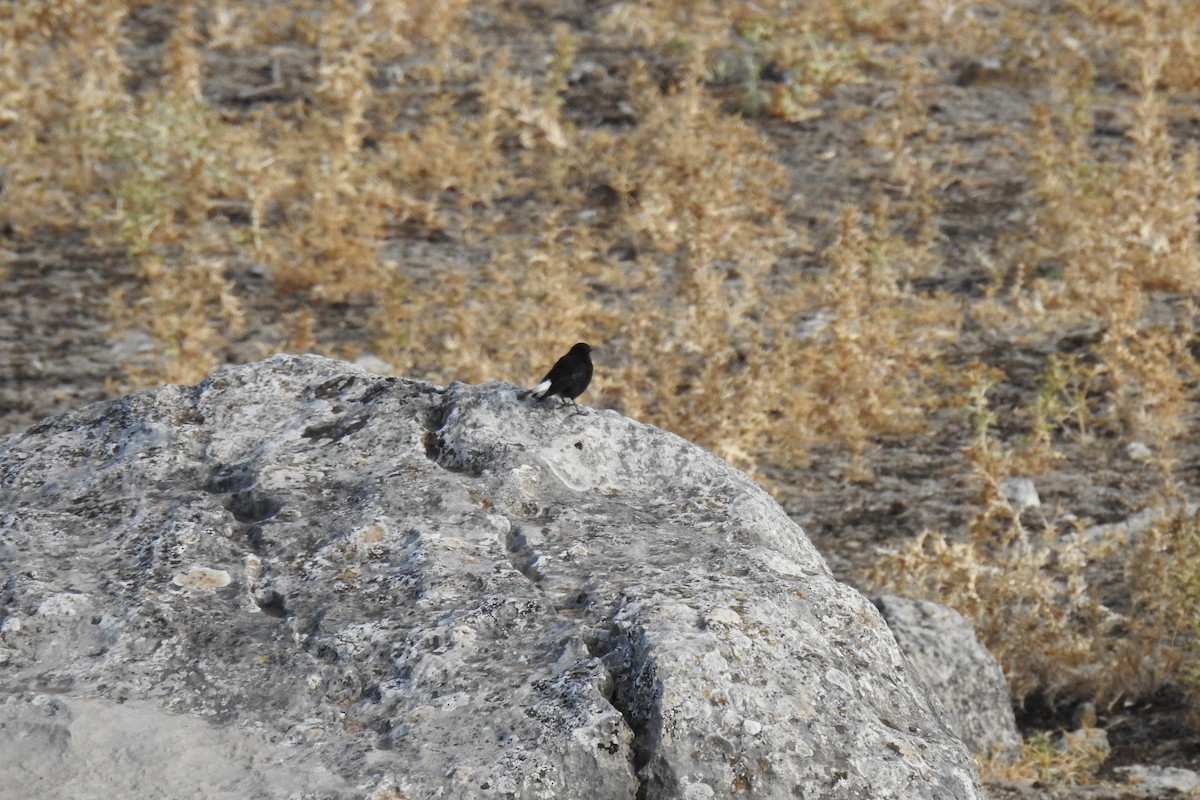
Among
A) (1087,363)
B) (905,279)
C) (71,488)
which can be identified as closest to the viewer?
(71,488)

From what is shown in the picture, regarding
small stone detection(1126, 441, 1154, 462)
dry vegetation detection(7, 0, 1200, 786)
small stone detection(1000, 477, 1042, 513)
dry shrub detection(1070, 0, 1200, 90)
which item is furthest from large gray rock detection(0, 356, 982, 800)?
dry shrub detection(1070, 0, 1200, 90)

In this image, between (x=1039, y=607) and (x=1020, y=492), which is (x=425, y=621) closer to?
(x=1039, y=607)

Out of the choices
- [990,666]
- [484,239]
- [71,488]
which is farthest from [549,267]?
[71,488]

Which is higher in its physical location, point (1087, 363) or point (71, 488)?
point (71, 488)

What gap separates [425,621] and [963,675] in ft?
9.25

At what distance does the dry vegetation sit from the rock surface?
457mm

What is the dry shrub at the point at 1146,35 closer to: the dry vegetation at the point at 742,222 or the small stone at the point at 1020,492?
the dry vegetation at the point at 742,222

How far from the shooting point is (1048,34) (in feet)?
37.7

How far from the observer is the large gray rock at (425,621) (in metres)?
2.59

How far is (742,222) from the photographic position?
30.2ft

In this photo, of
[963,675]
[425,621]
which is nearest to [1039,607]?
[963,675]

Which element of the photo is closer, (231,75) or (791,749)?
(791,749)

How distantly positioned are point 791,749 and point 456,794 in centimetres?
65

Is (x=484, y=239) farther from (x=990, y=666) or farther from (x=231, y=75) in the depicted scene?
(x=990, y=666)
